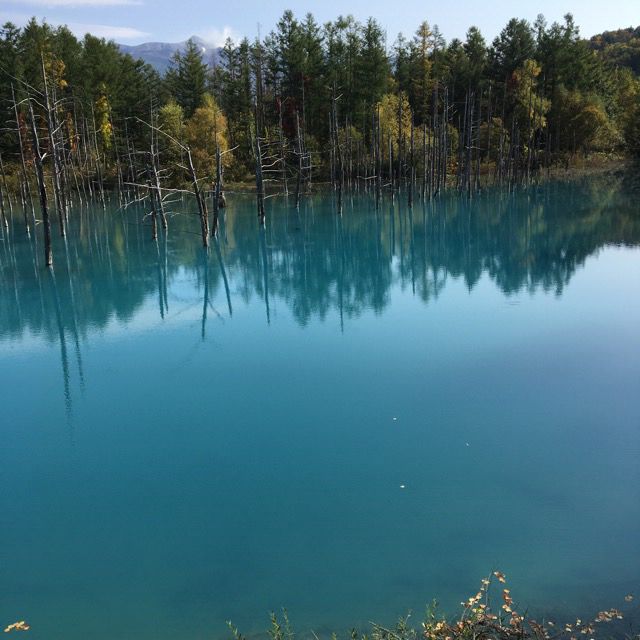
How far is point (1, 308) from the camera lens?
15398 millimetres

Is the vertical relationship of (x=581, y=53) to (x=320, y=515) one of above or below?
above

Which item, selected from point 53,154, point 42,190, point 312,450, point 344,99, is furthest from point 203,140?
point 312,450

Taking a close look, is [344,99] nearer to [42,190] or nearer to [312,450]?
[42,190]

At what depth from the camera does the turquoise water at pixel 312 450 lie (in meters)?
5.50

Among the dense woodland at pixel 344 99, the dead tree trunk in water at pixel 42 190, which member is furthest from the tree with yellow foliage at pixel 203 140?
the dead tree trunk in water at pixel 42 190

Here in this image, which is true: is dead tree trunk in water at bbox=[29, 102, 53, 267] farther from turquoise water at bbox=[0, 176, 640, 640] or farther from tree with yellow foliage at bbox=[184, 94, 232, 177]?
tree with yellow foliage at bbox=[184, 94, 232, 177]

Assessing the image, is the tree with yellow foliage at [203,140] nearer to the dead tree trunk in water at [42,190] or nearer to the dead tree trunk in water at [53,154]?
the dead tree trunk in water at [53,154]

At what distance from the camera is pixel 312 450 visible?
789 centimetres

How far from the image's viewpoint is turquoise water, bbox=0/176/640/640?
550cm

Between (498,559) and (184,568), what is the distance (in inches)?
113

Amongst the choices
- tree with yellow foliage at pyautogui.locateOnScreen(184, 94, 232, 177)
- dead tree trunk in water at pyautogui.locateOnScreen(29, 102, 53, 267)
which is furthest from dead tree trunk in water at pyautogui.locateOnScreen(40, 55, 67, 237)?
tree with yellow foliage at pyautogui.locateOnScreen(184, 94, 232, 177)

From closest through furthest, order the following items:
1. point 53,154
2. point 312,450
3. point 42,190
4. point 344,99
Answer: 1. point 312,450
2. point 42,190
3. point 53,154
4. point 344,99

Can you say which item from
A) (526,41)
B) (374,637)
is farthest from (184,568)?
(526,41)

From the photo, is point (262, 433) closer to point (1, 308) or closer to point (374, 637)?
point (374, 637)
